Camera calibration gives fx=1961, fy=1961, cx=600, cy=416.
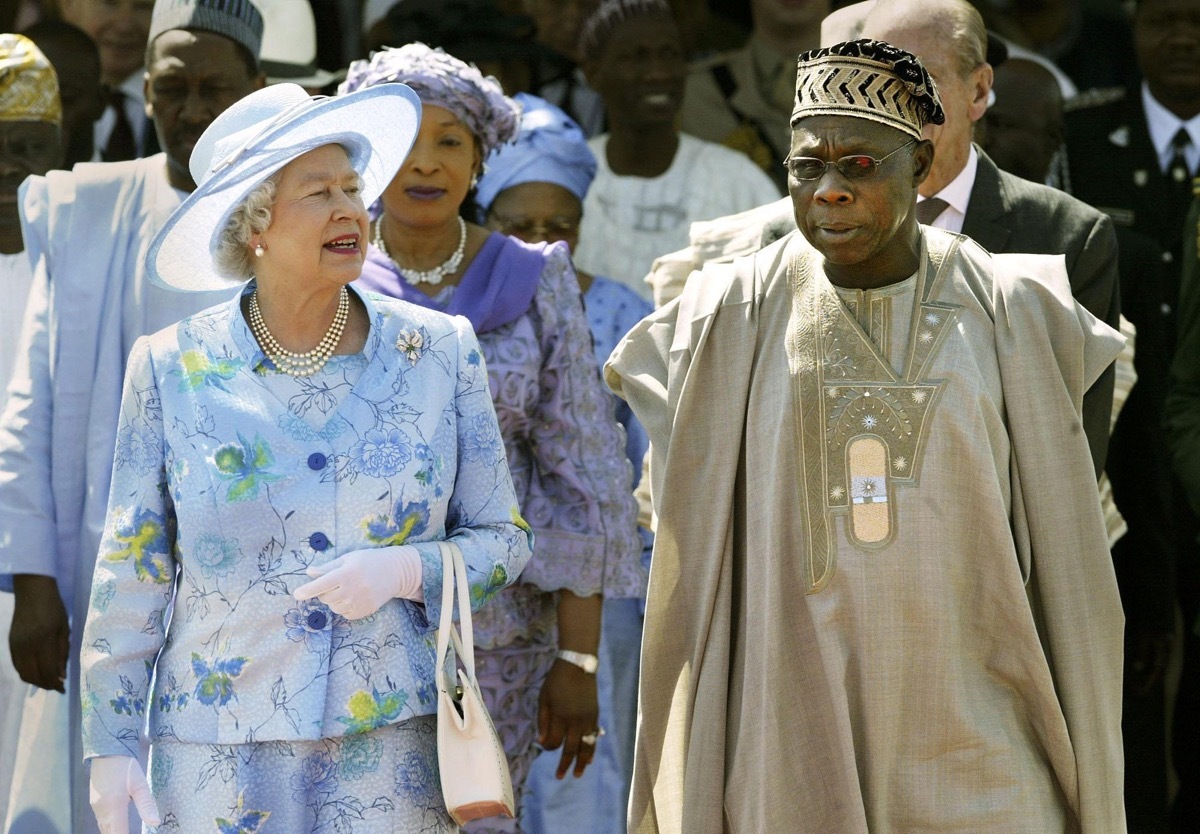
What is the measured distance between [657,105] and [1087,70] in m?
1.69

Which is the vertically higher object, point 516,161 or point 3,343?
point 516,161

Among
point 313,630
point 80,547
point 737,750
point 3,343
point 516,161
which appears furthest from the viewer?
point 516,161

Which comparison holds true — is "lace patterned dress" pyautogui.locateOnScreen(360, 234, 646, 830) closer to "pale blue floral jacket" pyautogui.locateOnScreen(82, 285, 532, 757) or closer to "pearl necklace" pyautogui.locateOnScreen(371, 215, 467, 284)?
"pearl necklace" pyautogui.locateOnScreen(371, 215, 467, 284)

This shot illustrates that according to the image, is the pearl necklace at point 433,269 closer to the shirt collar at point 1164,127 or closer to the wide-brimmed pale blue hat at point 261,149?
the wide-brimmed pale blue hat at point 261,149

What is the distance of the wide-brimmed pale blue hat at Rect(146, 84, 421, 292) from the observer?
414 cm

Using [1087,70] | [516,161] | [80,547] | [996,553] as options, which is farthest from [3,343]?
[1087,70]

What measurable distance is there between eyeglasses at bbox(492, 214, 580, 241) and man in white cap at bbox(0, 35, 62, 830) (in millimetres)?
1526

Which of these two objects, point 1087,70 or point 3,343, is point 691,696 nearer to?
point 3,343

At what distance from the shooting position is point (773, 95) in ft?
25.0

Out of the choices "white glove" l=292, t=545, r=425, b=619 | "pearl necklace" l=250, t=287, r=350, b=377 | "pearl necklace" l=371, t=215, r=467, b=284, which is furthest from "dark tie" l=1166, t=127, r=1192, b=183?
"white glove" l=292, t=545, r=425, b=619

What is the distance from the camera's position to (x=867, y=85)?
419 cm

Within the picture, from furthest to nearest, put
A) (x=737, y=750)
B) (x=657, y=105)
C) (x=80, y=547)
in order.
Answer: (x=657, y=105)
(x=80, y=547)
(x=737, y=750)

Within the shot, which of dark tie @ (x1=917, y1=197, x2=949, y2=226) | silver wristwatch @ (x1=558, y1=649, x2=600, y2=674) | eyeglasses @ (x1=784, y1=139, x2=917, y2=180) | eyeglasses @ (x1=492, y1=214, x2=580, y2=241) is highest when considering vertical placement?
eyeglasses @ (x1=492, y1=214, x2=580, y2=241)

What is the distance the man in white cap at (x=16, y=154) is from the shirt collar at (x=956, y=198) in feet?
9.74
